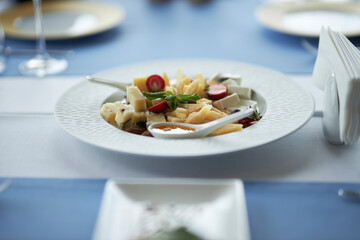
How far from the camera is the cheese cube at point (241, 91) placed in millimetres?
1490

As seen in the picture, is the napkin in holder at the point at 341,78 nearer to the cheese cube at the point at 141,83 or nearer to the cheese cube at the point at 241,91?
the cheese cube at the point at 241,91

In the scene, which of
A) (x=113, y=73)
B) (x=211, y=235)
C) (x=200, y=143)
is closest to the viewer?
(x=211, y=235)

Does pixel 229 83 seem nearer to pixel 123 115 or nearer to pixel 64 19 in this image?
pixel 123 115

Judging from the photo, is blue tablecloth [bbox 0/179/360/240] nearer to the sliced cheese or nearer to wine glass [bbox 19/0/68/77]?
the sliced cheese

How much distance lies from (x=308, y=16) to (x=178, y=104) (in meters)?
1.41

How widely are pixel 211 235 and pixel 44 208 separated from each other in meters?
0.41

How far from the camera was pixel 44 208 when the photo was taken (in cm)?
107

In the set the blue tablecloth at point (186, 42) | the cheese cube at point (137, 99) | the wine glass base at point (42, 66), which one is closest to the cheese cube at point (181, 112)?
the cheese cube at point (137, 99)

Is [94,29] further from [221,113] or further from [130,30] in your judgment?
[221,113]

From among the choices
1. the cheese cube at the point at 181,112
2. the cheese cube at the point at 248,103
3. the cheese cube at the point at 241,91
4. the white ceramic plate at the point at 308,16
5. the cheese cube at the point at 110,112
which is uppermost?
the white ceramic plate at the point at 308,16

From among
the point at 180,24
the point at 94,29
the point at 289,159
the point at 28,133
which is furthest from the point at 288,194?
the point at 180,24

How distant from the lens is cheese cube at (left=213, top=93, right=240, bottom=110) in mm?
1421

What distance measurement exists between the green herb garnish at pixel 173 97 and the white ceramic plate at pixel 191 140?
0.52 feet

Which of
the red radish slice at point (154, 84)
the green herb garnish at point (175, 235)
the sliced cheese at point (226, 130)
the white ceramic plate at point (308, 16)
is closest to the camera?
the green herb garnish at point (175, 235)
